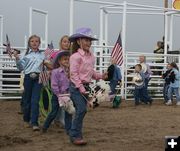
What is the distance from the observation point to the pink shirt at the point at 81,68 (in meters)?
7.04

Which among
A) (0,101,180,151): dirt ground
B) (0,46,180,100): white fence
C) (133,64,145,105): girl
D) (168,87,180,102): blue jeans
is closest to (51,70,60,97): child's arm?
(0,101,180,151): dirt ground

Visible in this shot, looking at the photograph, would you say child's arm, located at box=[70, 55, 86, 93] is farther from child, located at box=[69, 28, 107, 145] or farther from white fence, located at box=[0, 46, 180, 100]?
white fence, located at box=[0, 46, 180, 100]

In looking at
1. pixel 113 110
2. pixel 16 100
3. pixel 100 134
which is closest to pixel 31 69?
pixel 100 134

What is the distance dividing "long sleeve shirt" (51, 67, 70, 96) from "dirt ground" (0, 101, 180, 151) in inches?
31.1

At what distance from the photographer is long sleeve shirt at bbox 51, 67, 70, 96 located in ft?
26.3

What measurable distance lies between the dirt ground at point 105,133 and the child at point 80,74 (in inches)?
12.2

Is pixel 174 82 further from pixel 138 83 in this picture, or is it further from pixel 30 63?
pixel 30 63

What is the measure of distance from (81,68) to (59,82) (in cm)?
104

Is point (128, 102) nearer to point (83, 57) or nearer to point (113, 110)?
point (113, 110)

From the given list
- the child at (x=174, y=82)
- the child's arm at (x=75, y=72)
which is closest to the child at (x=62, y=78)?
the child's arm at (x=75, y=72)

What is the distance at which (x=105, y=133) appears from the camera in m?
8.64

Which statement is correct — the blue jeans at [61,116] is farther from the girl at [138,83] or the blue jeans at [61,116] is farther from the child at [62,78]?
the girl at [138,83]

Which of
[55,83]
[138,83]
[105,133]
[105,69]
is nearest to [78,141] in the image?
[55,83]

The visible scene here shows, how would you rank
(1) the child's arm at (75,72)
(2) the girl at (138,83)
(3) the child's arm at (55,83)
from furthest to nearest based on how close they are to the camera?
(2) the girl at (138,83) < (3) the child's arm at (55,83) < (1) the child's arm at (75,72)
